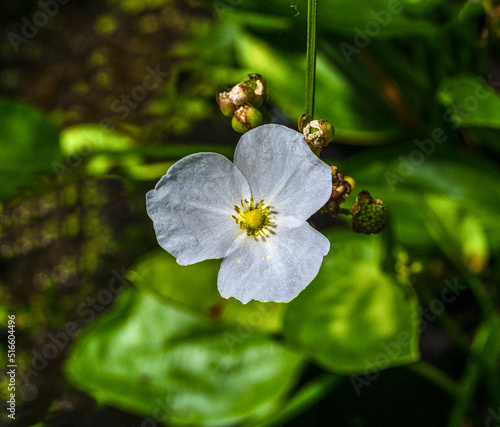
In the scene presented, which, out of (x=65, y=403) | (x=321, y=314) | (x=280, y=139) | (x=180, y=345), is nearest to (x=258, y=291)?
(x=280, y=139)

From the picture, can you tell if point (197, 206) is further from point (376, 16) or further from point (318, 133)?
point (376, 16)

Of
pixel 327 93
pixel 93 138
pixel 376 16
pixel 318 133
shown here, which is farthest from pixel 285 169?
pixel 93 138

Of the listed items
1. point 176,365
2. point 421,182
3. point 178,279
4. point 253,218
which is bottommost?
point 176,365

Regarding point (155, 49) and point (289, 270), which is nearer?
point (289, 270)

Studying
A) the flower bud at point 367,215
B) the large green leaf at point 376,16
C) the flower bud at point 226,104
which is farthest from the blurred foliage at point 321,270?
the flower bud at point 226,104

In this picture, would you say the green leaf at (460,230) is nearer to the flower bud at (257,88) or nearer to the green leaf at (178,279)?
the green leaf at (178,279)

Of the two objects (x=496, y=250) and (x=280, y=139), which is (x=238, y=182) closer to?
(x=280, y=139)

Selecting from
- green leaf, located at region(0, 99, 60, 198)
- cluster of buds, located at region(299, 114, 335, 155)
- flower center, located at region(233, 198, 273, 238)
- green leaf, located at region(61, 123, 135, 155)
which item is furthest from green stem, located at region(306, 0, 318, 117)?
green leaf, located at region(61, 123, 135, 155)
